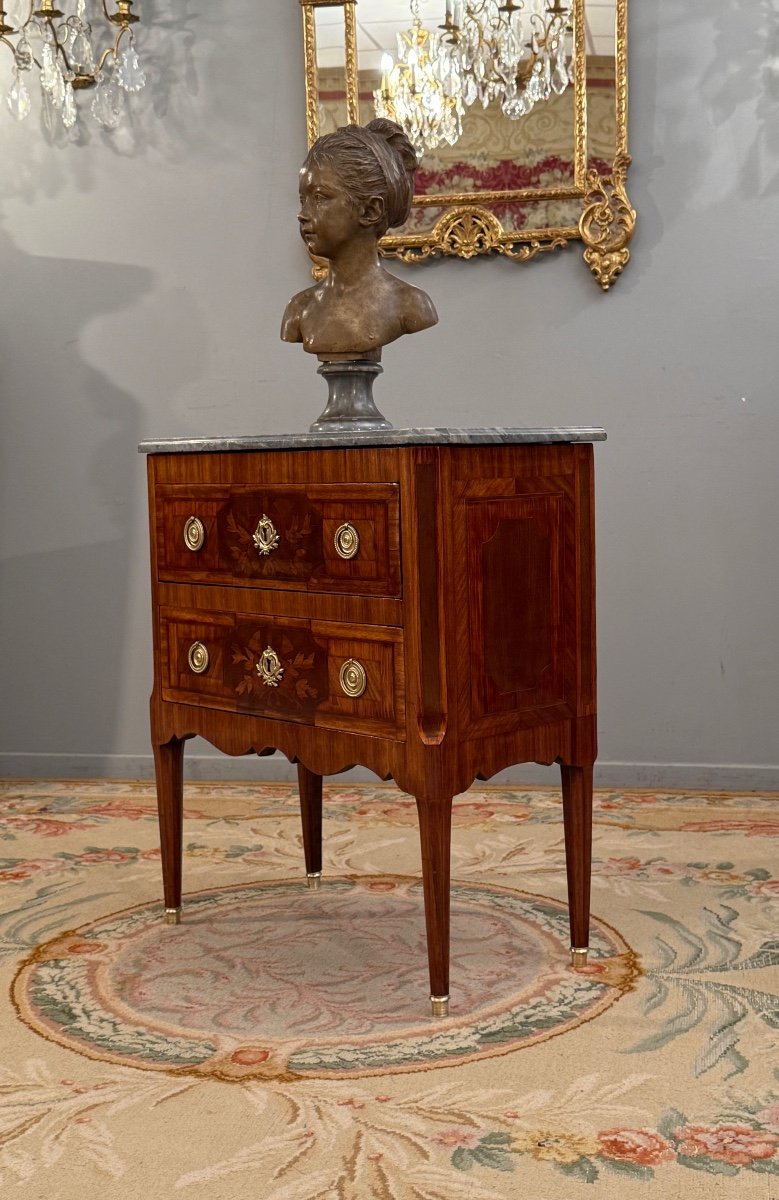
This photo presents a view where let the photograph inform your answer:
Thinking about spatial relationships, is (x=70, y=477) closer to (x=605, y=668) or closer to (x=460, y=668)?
(x=605, y=668)

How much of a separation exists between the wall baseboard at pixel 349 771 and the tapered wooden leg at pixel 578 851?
1.48 metres

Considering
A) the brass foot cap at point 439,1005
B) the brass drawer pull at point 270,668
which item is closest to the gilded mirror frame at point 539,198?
the brass drawer pull at point 270,668

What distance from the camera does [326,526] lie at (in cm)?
245

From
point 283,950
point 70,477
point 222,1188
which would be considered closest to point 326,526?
point 283,950

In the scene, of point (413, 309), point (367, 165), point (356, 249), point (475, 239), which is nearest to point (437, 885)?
point (413, 309)

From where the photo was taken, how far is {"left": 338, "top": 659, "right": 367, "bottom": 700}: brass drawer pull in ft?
7.87

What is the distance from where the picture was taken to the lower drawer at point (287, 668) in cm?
237

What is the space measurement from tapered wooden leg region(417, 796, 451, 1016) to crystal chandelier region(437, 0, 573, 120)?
8.03 ft

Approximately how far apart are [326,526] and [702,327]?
1957 millimetres

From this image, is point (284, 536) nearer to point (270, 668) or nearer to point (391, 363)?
point (270, 668)

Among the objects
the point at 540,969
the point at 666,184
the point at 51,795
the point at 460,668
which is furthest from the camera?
the point at 51,795

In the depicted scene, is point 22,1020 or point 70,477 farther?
point 70,477

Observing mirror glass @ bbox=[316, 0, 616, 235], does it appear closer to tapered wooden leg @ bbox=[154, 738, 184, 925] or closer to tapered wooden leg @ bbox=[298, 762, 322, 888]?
tapered wooden leg @ bbox=[298, 762, 322, 888]

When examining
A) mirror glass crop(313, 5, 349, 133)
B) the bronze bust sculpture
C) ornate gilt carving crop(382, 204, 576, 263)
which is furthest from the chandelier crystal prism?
the bronze bust sculpture
